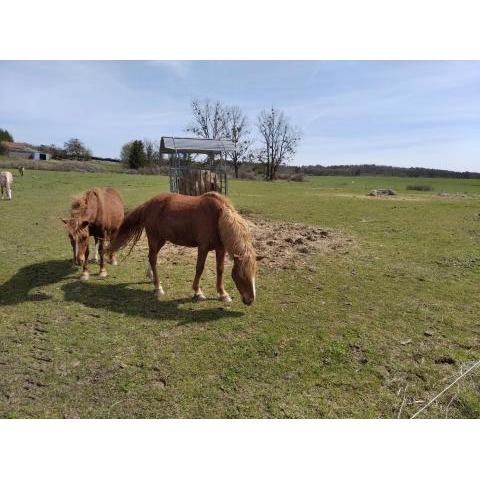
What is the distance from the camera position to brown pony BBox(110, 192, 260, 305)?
5.06 m

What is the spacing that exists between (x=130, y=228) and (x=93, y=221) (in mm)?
689

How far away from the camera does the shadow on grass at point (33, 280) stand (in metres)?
5.80

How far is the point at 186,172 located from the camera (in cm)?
1481

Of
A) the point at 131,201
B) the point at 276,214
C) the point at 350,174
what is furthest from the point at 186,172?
the point at 350,174

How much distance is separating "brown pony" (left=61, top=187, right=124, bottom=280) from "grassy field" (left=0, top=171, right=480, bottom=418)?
2.21 ft

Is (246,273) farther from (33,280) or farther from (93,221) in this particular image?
(33,280)

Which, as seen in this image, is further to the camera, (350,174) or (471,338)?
(350,174)

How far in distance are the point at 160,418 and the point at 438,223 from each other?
48.9 ft

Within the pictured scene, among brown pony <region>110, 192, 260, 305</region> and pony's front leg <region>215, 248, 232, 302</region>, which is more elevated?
brown pony <region>110, 192, 260, 305</region>

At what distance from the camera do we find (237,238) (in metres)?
5.15

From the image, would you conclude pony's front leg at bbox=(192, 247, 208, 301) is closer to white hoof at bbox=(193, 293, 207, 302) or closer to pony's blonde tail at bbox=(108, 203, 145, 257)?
white hoof at bbox=(193, 293, 207, 302)

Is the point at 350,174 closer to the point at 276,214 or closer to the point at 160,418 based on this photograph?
the point at 276,214

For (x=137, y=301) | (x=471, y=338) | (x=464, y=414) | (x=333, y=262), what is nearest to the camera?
(x=464, y=414)

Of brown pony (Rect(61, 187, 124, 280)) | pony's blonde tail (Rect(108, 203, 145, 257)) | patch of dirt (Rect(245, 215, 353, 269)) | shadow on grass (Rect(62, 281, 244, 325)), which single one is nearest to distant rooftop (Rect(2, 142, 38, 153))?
patch of dirt (Rect(245, 215, 353, 269))
